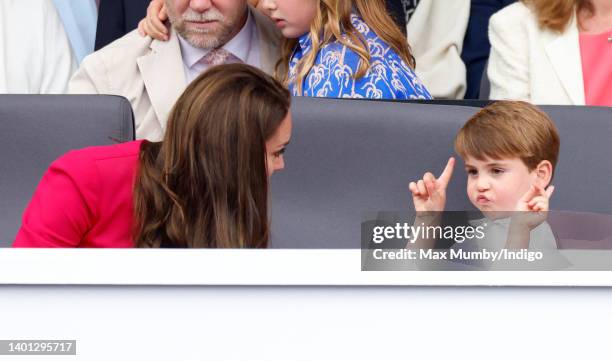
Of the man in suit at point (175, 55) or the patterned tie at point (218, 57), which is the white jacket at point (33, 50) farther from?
the patterned tie at point (218, 57)

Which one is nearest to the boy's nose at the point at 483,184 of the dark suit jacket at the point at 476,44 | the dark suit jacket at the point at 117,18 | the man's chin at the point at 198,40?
the man's chin at the point at 198,40

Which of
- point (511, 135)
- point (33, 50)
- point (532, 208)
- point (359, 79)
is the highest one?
point (33, 50)

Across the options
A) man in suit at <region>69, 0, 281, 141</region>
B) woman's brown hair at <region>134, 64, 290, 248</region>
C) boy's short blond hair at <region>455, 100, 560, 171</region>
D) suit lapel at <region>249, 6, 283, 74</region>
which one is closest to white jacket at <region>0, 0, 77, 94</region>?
man in suit at <region>69, 0, 281, 141</region>

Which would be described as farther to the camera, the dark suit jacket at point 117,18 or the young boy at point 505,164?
the dark suit jacket at point 117,18

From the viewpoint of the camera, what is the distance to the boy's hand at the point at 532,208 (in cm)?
171

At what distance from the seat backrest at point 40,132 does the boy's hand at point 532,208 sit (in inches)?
33.0

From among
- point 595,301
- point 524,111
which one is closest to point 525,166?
point 524,111

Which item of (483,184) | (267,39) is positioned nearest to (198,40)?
(267,39)

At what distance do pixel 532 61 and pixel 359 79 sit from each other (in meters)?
0.56

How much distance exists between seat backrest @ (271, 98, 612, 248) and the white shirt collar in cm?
50

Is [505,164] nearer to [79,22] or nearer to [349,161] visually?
[349,161]

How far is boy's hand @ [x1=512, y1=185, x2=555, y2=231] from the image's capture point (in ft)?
5.60

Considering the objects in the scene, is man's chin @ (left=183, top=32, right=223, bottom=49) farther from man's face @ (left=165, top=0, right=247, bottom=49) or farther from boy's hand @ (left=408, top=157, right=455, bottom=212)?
boy's hand @ (left=408, top=157, right=455, bottom=212)

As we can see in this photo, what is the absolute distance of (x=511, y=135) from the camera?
76.7 inches
